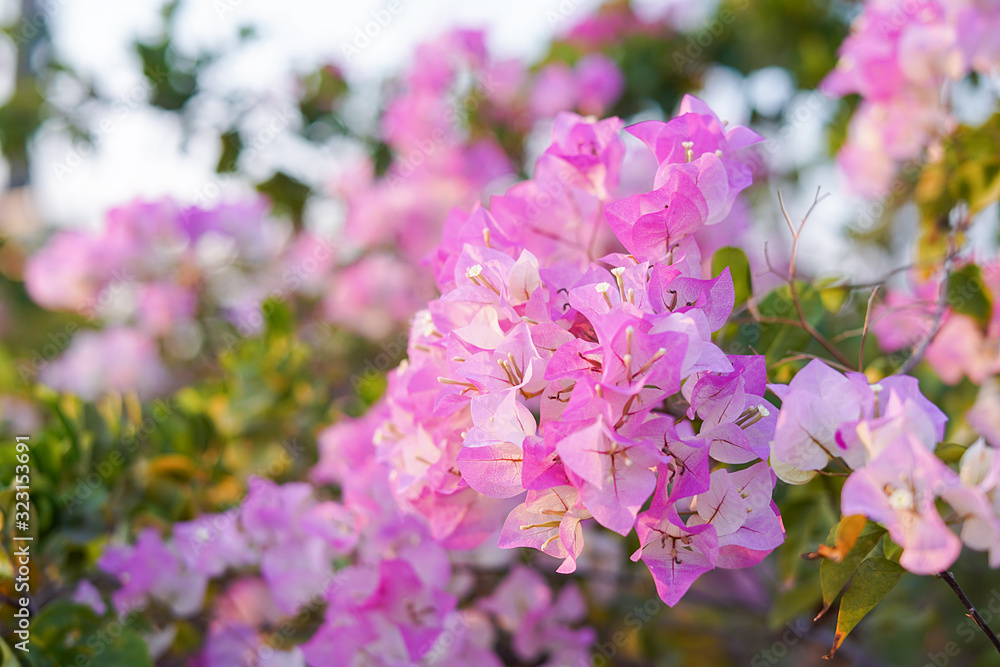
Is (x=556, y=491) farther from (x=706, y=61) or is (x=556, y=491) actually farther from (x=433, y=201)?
(x=706, y=61)

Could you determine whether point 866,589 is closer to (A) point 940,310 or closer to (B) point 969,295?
(A) point 940,310

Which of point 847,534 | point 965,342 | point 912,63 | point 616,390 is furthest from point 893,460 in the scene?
point 912,63

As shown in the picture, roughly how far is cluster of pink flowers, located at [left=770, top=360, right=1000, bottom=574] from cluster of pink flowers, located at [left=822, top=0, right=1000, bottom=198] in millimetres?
709

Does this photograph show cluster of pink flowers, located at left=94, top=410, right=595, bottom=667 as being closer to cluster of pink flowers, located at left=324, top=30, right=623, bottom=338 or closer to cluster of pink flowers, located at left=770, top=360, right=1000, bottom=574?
cluster of pink flowers, located at left=770, top=360, right=1000, bottom=574

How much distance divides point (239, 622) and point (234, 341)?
0.98 m

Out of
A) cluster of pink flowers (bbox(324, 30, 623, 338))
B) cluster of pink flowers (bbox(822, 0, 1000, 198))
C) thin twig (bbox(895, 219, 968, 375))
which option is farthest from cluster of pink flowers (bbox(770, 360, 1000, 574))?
cluster of pink flowers (bbox(324, 30, 623, 338))

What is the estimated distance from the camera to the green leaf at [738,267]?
2.32 ft

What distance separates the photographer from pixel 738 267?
708 millimetres

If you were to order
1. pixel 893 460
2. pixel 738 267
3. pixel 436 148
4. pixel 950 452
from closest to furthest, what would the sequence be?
pixel 893 460
pixel 950 452
pixel 738 267
pixel 436 148

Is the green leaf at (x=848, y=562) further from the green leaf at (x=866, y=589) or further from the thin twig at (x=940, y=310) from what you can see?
the thin twig at (x=940, y=310)

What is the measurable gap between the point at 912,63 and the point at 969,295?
35cm

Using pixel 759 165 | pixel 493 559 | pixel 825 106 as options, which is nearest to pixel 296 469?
pixel 493 559

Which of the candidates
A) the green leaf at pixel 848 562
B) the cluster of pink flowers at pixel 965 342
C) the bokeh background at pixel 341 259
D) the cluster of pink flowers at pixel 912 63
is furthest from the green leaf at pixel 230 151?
the green leaf at pixel 848 562

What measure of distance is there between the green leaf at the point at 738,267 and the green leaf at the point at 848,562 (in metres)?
0.30
